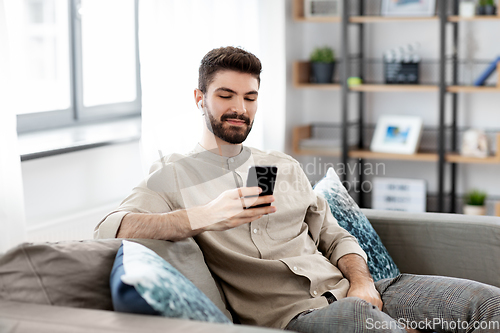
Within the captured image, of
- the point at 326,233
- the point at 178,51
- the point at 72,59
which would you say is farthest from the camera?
the point at 72,59

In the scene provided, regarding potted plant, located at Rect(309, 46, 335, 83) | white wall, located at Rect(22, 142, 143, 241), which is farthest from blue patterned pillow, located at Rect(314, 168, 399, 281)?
potted plant, located at Rect(309, 46, 335, 83)

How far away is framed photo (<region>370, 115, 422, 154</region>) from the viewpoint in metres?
3.58

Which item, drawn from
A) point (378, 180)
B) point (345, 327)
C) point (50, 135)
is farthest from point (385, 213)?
point (378, 180)

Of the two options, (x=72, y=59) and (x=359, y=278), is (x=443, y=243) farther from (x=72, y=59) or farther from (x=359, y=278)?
(x=72, y=59)

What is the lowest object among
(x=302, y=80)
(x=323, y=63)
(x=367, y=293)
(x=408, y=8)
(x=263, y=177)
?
(x=367, y=293)

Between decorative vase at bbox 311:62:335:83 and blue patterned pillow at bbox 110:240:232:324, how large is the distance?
9.14 feet

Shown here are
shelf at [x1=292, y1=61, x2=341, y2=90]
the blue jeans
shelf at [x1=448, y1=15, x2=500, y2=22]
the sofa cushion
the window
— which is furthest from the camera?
shelf at [x1=292, y1=61, x2=341, y2=90]

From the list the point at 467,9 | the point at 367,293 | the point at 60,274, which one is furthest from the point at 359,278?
the point at 467,9

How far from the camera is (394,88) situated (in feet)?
11.4

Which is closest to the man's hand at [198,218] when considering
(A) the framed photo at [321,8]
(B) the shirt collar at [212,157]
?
(B) the shirt collar at [212,157]

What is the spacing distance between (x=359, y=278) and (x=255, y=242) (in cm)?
31

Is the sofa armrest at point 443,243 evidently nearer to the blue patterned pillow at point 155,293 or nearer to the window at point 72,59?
the blue patterned pillow at point 155,293

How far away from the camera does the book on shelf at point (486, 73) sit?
329cm

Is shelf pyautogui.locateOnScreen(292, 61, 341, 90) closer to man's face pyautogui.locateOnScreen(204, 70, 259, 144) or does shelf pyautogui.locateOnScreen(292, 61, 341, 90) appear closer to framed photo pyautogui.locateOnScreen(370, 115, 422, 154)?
framed photo pyautogui.locateOnScreen(370, 115, 422, 154)
